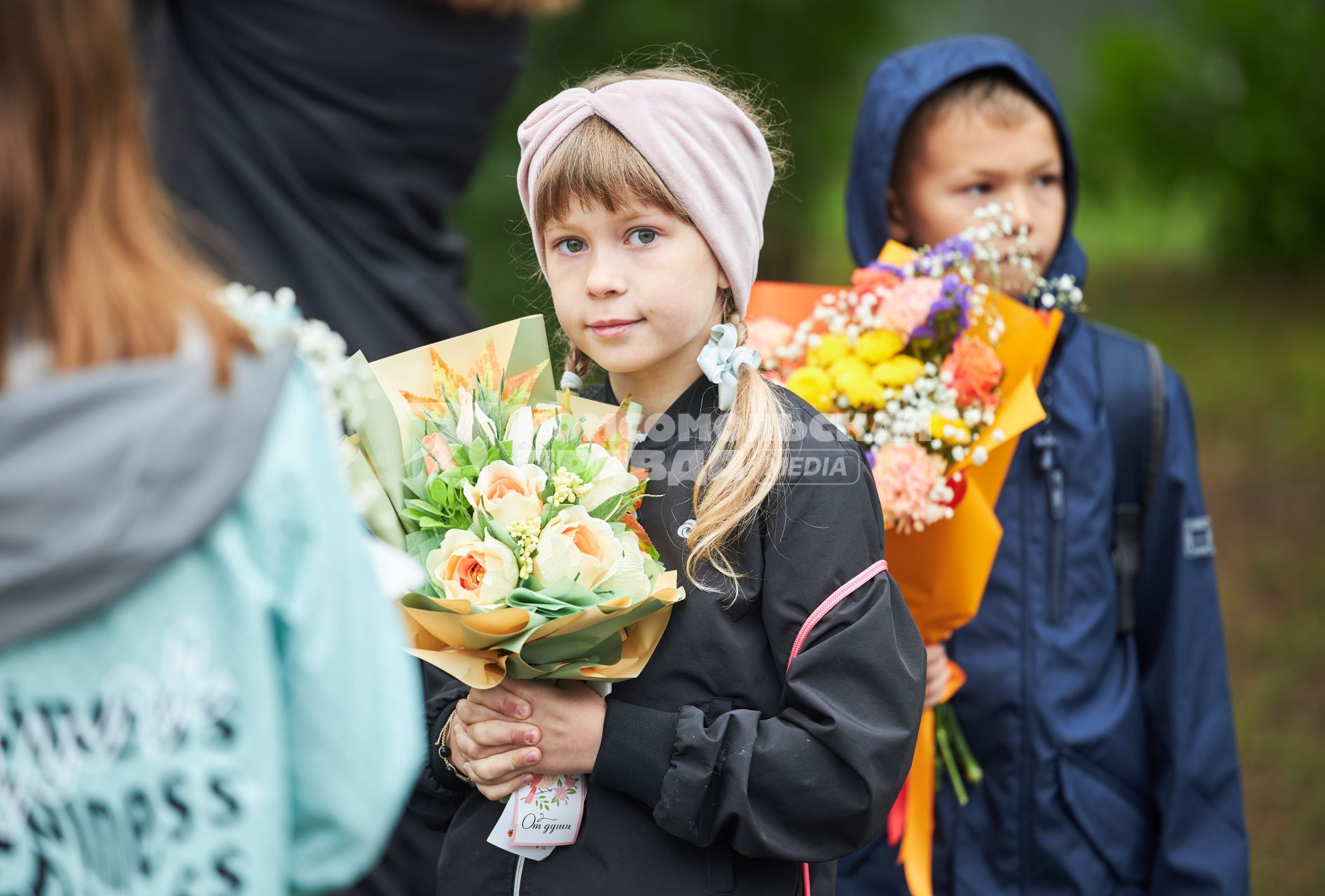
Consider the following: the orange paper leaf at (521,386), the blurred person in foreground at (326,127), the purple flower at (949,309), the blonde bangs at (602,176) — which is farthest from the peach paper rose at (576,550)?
the blurred person in foreground at (326,127)

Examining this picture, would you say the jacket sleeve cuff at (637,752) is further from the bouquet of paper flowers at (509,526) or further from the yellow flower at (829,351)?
the yellow flower at (829,351)

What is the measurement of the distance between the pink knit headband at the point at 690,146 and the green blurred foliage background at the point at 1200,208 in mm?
4324

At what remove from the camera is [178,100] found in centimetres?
367

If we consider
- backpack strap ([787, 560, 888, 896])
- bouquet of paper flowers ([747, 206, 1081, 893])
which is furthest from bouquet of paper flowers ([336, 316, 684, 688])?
bouquet of paper flowers ([747, 206, 1081, 893])

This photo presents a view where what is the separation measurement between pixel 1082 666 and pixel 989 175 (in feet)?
4.05

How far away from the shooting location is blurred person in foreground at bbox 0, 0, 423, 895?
4.27ft

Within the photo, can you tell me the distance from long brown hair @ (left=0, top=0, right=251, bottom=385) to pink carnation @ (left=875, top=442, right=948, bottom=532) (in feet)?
4.75

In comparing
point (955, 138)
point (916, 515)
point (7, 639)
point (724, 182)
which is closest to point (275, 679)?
point (7, 639)

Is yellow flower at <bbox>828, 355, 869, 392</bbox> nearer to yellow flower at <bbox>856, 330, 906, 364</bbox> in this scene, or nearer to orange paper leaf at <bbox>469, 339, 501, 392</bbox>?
yellow flower at <bbox>856, 330, 906, 364</bbox>

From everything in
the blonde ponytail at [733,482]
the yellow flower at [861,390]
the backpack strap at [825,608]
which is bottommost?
the backpack strap at [825,608]

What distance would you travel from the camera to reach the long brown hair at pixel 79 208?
1.35 metres

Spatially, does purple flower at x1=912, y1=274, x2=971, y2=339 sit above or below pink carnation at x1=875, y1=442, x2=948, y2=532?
above

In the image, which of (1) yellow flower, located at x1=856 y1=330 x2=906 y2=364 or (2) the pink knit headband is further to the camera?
(1) yellow flower, located at x1=856 y1=330 x2=906 y2=364

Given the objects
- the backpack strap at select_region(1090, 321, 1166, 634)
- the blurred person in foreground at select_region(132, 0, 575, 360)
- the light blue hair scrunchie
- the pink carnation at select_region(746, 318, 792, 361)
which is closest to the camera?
the light blue hair scrunchie
